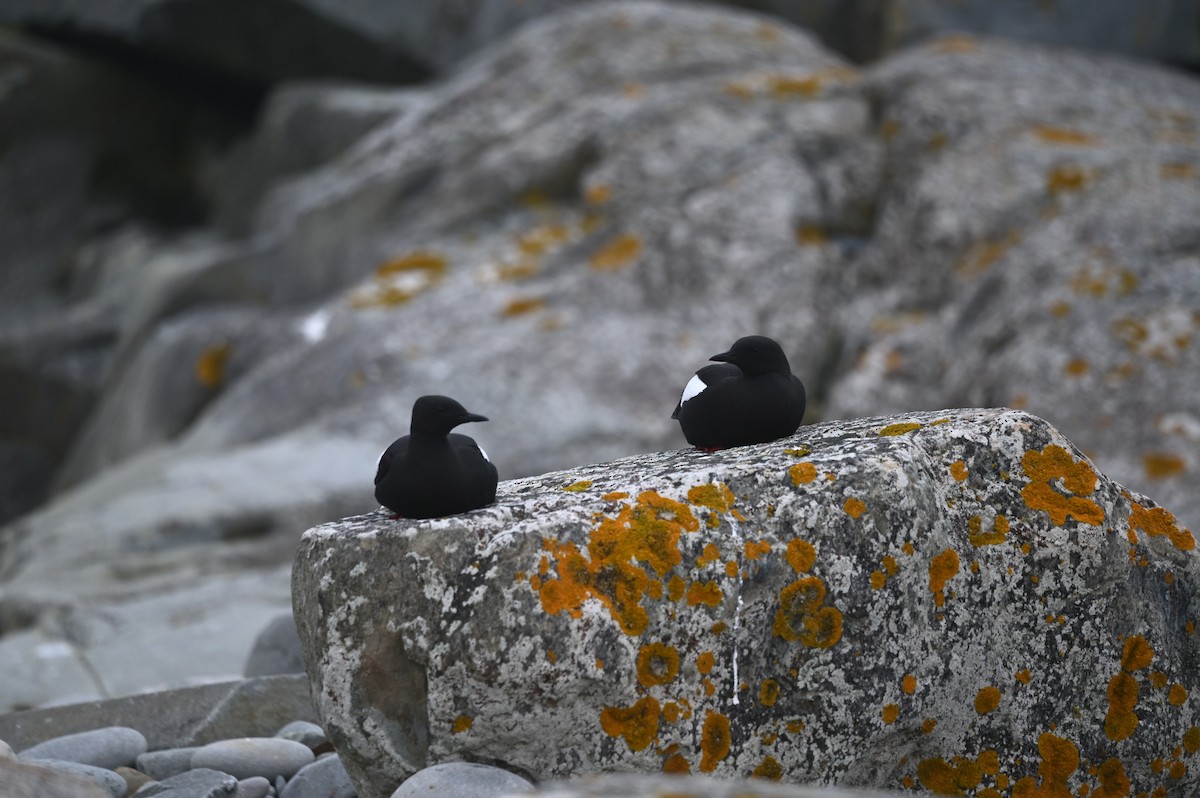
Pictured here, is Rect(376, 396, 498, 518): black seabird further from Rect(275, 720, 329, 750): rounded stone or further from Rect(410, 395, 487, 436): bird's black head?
Rect(275, 720, 329, 750): rounded stone

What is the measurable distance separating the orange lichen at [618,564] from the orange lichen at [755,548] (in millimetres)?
210

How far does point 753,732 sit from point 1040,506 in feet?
5.14

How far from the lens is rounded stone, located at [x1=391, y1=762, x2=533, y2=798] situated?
4.24 m

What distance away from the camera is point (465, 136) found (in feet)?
47.9

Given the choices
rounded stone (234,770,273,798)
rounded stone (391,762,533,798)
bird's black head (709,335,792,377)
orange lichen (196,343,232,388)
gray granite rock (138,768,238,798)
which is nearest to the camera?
rounded stone (391,762,533,798)

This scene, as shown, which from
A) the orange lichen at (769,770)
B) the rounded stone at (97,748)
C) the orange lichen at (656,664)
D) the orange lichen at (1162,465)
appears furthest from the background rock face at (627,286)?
the orange lichen at (769,770)

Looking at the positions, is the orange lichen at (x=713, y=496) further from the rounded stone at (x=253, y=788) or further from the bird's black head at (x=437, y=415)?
the rounded stone at (x=253, y=788)

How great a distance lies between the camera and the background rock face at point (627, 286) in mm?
9844

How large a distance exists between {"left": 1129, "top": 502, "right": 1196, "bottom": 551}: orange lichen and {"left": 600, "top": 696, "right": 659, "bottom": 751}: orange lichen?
234 cm

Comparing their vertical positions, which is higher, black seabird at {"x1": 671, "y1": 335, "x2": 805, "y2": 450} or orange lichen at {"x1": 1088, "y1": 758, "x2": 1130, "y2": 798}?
black seabird at {"x1": 671, "y1": 335, "x2": 805, "y2": 450}

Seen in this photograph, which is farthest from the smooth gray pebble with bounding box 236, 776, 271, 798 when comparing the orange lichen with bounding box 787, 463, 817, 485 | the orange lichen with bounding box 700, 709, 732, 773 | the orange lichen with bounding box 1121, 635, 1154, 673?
the orange lichen with bounding box 1121, 635, 1154, 673

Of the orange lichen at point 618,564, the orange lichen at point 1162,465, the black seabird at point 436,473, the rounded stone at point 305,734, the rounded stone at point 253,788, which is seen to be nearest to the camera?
the orange lichen at point 618,564

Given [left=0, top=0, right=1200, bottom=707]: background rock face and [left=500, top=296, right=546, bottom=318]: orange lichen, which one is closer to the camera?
[left=0, top=0, right=1200, bottom=707]: background rock face

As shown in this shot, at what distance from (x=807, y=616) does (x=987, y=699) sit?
0.88 metres
